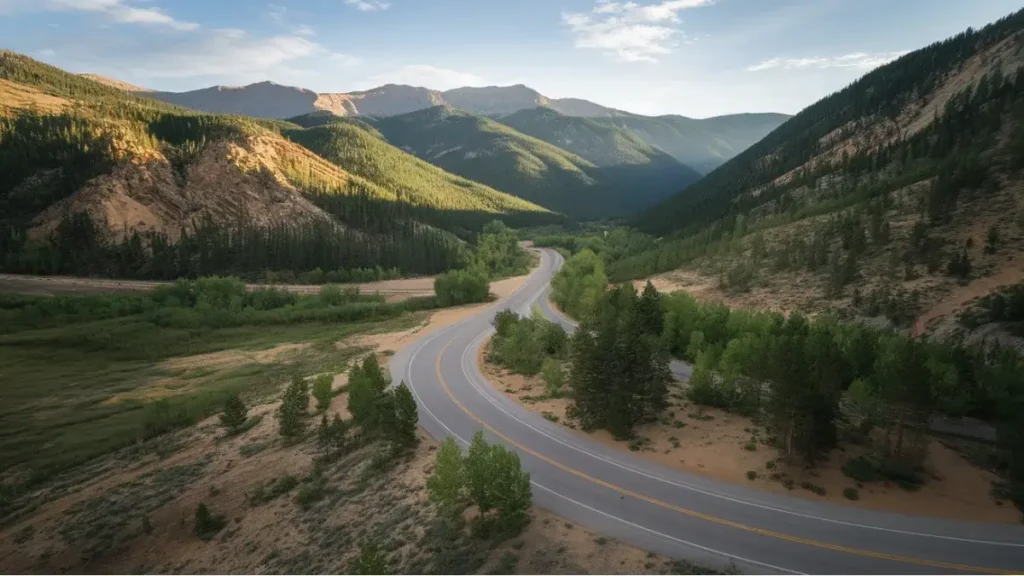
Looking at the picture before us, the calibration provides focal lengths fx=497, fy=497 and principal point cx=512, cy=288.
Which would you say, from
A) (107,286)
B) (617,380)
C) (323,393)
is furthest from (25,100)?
(617,380)

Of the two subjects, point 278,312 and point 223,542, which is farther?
point 278,312

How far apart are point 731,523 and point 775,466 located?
662 centimetres

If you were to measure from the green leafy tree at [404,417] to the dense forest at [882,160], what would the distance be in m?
78.7

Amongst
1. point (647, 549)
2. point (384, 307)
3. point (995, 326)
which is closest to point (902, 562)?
point (647, 549)

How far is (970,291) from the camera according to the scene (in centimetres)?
5481

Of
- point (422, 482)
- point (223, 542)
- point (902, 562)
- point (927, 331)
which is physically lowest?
point (223, 542)

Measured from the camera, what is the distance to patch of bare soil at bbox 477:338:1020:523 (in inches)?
939

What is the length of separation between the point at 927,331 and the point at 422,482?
52.3 metres

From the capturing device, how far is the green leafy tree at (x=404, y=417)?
111 ft

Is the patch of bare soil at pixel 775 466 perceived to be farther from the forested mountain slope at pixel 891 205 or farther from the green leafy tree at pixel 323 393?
the forested mountain slope at pixel 891 205

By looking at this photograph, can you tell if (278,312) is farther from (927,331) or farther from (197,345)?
(927,331)

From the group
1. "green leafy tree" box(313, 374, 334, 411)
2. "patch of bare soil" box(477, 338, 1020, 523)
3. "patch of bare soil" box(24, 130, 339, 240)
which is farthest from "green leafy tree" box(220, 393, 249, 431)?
"patch of bare soil" box(24, 130, 339, 240)

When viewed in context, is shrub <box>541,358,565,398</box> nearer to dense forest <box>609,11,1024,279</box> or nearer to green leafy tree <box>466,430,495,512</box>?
green leafy tree <box>466,430,495,512</box>

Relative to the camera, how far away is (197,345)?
76.2 metres
